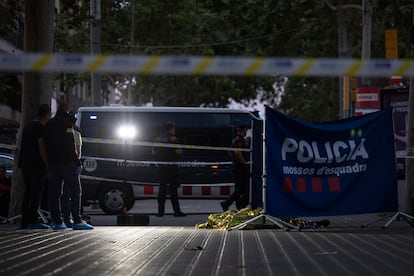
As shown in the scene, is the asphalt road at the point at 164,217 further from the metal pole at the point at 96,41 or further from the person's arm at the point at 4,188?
the metal pole at the point at 96,41

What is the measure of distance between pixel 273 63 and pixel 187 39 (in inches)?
1488

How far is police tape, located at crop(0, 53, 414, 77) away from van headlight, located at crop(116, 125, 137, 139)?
14.6 m

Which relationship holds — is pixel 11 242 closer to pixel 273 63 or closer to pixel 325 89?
pixel 273 63

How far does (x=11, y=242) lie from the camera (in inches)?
428

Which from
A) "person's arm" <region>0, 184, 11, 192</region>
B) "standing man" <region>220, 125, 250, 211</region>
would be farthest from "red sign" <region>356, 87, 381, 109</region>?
"person's arm" <region>0, 184, 11, 192</region>

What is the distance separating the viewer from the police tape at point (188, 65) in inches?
294

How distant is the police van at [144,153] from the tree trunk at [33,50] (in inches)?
155

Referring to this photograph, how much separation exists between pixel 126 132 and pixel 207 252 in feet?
42.8

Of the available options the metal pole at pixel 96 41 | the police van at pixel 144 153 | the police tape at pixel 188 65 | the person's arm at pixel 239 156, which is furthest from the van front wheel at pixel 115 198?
the police tape at pixel 188 65

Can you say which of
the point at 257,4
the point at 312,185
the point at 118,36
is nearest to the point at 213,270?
the point at 312,185

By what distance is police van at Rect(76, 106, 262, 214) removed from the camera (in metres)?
20.6

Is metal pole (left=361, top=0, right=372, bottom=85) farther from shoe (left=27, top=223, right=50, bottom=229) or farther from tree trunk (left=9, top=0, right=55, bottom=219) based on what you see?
shoe (left=27, top=223, right=50, bottom=229)

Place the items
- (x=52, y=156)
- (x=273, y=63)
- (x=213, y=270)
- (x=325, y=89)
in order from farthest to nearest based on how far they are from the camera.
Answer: (x=325, y=89) < (x=52, y=156) < (x=213, y=270) < (x=273, y=63)

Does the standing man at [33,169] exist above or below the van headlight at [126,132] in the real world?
below
